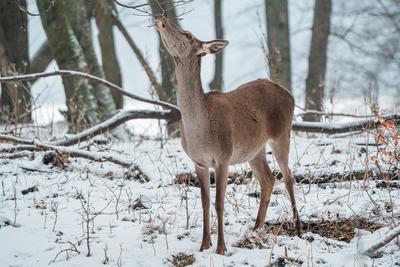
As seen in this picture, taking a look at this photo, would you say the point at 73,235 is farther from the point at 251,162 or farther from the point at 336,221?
the point at 336,221

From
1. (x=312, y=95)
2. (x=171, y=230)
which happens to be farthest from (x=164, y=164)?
(x=312, y=95)

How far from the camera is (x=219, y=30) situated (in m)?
18.7

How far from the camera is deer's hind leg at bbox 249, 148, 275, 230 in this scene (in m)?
5.62

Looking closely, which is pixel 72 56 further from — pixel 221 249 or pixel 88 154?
pixel 221 249

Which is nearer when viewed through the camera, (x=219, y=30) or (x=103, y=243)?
(x=103, y=243)

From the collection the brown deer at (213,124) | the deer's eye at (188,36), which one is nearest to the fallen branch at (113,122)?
the brown deer at (213,124)

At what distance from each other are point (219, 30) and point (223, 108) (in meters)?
13.5

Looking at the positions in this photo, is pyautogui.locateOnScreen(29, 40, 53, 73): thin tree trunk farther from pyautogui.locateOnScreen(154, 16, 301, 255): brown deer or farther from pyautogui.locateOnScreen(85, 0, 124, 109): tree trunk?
pyautogui.locateOnScreen(154, 16, 301, 255): brown deer

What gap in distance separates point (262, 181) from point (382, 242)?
1.55 meters

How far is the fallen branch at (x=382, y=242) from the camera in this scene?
15.4 ft

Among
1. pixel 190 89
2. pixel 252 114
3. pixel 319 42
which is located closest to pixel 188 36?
pixel 190 89

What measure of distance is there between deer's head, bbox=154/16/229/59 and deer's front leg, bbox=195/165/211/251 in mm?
970

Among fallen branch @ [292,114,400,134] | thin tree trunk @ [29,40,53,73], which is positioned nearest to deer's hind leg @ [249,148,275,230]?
fallen branch @ [292,114,400,134]

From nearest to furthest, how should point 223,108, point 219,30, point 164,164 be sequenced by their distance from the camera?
1. point 223,108
2. point 164,164
3. point 219,30
